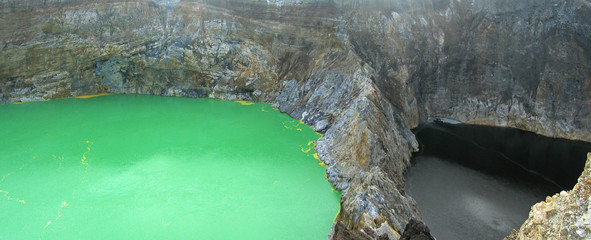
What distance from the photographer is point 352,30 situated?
87.5 feet

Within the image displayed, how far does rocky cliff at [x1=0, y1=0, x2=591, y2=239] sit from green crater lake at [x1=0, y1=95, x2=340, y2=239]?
381 centimetres

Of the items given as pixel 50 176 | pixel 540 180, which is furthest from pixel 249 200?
pixel 540 180

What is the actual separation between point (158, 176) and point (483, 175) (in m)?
15.3

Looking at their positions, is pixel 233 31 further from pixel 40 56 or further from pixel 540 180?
pixel 540 180

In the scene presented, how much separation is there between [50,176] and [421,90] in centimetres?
2343

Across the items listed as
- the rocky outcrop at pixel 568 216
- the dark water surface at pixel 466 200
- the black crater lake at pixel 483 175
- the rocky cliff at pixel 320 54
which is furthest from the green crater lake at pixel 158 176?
the rocky outcrop at pixel 568 216

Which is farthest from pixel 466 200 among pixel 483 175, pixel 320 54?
pixel 320 54

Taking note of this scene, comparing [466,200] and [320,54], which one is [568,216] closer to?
[466,200]

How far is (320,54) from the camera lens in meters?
26.9

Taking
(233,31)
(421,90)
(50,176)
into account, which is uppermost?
(233,31)

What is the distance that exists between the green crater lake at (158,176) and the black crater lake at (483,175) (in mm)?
4759

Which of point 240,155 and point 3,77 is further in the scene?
point 3,77

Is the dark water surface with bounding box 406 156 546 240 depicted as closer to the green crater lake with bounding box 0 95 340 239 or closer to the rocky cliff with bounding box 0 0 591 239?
the green crater lake with bounding box 0 95 340 239

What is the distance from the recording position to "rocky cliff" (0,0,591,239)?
2552 cm
